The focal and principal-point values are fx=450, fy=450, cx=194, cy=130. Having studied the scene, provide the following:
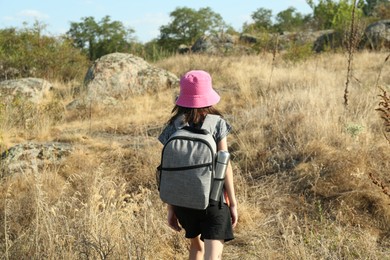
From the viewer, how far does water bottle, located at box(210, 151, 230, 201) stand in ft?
7.41

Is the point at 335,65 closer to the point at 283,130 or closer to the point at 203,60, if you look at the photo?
the point at 203,60

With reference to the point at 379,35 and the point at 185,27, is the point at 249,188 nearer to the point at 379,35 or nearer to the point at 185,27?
the point at 379,35

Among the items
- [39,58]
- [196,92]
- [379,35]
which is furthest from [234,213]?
[379,35]

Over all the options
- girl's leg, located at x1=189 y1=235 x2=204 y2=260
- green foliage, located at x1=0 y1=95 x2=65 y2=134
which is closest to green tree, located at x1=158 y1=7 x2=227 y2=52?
green foliage, located at x1=0 y1=95 x2=65 y2=134

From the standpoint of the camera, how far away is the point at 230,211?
2520 mm

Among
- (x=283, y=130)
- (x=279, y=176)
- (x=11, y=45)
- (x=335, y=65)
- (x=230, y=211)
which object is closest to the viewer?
(x=230, y=211)

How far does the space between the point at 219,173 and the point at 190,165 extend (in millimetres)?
Result: 154

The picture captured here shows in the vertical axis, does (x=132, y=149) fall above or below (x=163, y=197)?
below

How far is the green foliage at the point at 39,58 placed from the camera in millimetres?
13297

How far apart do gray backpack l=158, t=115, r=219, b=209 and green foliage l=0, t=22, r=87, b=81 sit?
11.7 meters

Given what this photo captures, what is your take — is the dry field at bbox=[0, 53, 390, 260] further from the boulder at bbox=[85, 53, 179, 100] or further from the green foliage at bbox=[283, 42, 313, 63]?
the green foliage at bbox=[283, 42, 313, 63]

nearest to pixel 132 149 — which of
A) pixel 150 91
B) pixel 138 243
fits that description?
pixel 138 243

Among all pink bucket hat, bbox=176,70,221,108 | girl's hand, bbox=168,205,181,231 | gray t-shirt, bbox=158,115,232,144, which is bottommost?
girl's hand, bbox=168,205,181,231

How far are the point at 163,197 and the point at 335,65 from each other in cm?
1038
